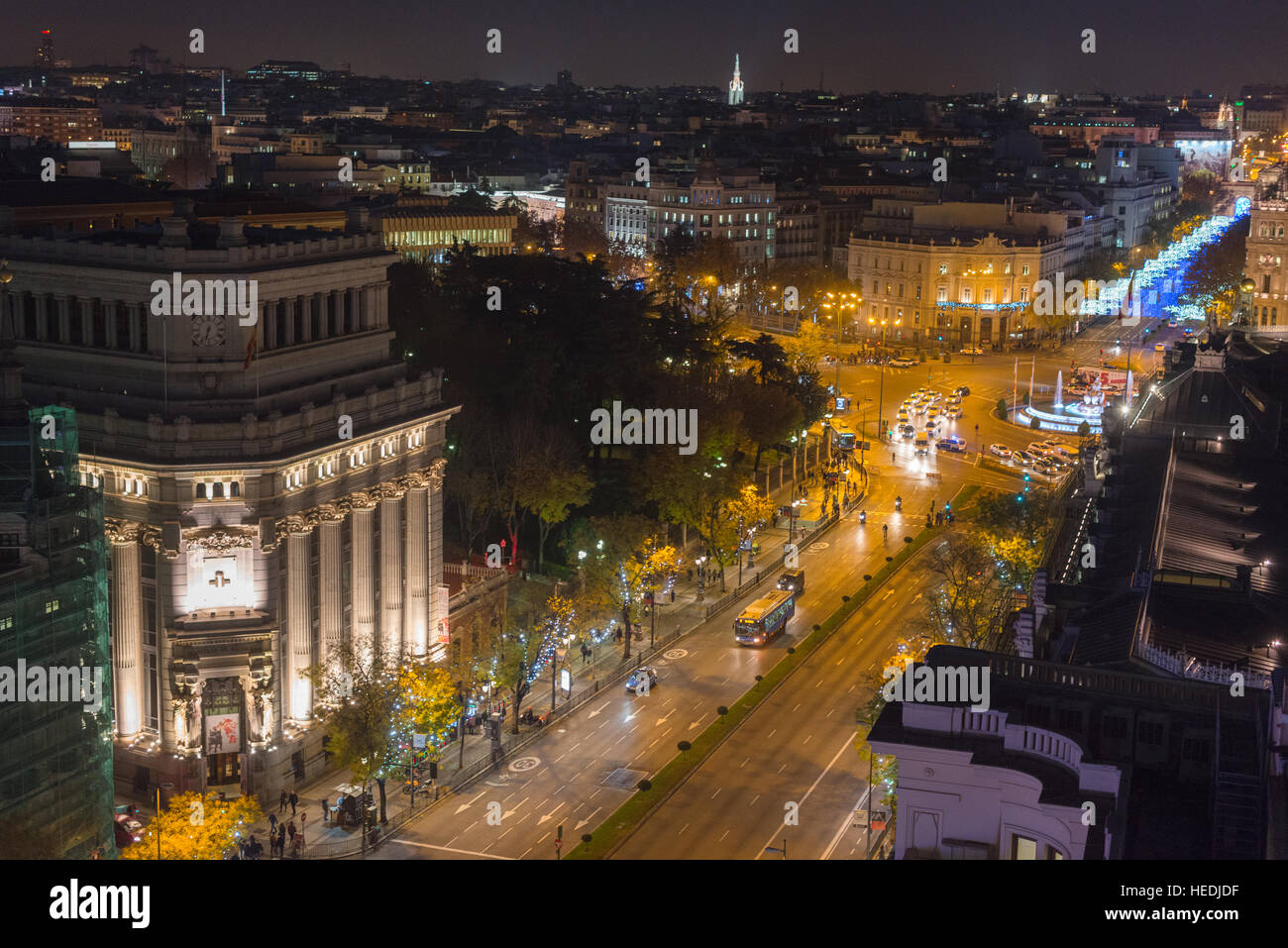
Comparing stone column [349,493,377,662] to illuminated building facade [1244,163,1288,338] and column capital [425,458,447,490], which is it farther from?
illuminated building facade [1244,163,1288,338]

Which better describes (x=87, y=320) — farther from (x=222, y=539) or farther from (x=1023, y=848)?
(x=1023, y=848)

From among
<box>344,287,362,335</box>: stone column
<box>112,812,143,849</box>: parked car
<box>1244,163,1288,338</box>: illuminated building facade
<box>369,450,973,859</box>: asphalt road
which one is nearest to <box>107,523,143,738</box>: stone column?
<box>112,812,143,849</box>: parked car

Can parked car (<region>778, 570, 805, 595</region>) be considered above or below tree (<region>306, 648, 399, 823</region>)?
below

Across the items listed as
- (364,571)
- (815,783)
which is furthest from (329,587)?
(815,783)

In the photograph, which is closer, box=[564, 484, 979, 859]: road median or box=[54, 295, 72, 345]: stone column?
box=[564, 484, 979, 859]: road median

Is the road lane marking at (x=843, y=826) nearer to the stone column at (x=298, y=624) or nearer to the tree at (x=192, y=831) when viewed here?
A: the tree at (x=192, y=831)

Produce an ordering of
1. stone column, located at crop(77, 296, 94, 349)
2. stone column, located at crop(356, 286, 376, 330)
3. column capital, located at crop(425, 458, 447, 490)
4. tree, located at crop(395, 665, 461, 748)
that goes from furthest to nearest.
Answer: column capital, located at crop(425, 458, 447, 490), stone column, located at crop(356, 286, 376, 330), stone column, located at crop(77, 296, 94, 349), tree, located at crop(395, 665, 461, 748)
